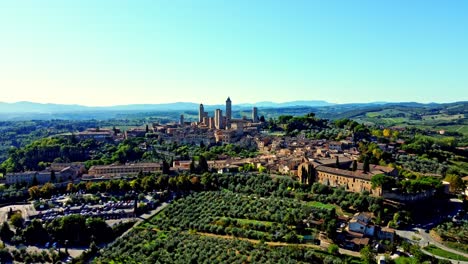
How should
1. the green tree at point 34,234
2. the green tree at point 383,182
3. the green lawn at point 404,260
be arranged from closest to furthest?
the green lawn at point 404,260 → the green tree at point 34,234 → the green tree at point 383,182

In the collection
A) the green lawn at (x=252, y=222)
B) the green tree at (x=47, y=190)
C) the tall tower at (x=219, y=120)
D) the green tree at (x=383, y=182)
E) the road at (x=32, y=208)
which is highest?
the tall tower at (x=219, y=120)

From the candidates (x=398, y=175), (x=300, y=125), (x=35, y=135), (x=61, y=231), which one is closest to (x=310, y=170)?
(x=398, y=175)

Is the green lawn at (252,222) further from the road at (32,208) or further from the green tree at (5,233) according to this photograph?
the green tree at (5,233)

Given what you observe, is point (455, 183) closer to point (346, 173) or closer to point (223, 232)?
point (346, 173)

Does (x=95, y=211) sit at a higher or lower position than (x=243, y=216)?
lower

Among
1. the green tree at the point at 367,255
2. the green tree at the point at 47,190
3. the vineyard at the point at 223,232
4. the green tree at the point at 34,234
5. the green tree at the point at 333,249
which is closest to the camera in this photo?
the green tree at the point at 367,255

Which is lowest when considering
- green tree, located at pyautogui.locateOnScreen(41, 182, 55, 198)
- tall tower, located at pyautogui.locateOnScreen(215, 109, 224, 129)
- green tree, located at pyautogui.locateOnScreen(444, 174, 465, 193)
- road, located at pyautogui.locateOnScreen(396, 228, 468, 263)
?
road, located at pyautogui.locateOnScreen(396, 228, 468, 263)

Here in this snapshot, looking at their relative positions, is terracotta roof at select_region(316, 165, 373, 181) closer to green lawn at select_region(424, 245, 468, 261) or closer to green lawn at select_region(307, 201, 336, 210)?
green lawn at select_region(307, 201, 336, 210)

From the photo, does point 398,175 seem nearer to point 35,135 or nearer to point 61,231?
point 61,231

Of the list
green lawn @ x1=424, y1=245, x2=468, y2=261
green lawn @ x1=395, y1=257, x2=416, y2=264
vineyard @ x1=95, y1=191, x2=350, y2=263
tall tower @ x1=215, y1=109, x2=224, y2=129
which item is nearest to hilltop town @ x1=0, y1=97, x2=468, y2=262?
vineyard @ x1=95, y1=191, x2=350, y2=263

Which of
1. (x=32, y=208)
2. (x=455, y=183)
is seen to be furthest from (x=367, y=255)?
(x=32, y=208)

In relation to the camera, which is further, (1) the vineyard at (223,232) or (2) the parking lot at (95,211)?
(2) the parking lot at (95,211)

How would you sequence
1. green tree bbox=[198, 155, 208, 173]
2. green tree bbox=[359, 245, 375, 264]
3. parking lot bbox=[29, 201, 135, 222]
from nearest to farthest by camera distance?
green tree bbox=[359, 245, 375, 264] → parking lot bbox=[29, 201, 135, 222] → green tree bbox=[198, 155, 208, 173]

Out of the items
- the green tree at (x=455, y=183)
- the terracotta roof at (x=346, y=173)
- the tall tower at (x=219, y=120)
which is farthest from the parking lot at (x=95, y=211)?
the tall tower at (x=219, y=120)
